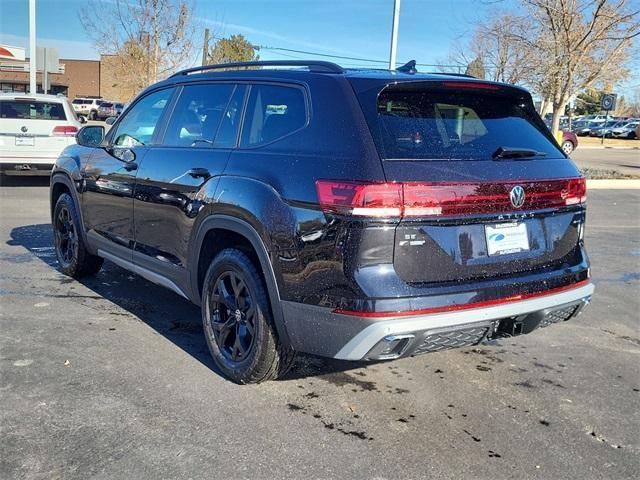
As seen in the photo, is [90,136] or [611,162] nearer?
[90,136]

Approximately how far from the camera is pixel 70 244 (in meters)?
6.09

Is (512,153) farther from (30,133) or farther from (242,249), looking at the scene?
(30,133)

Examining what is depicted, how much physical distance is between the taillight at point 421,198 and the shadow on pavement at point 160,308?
1.46m

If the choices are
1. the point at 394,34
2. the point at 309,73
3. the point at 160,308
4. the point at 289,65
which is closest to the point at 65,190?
the point at 160,308

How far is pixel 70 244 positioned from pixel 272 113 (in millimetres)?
3280

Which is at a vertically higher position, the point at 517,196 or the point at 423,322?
the point at 517,196

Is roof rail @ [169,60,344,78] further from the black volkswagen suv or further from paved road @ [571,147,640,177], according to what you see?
paved road @ [571,147,640,177]

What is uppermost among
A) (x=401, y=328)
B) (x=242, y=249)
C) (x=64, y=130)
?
(x=64, y=130)

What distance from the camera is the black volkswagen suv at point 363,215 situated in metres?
3.03

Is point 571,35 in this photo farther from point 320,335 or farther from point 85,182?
point 320,335

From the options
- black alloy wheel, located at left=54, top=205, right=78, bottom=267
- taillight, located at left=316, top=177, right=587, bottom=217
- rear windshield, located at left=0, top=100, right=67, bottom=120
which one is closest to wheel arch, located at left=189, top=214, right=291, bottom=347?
taillight, located at left=316, top=177, right=587, bottom=217

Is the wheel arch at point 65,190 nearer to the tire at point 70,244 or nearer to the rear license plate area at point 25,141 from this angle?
the tire at point 70,244

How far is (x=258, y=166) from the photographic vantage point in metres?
3.53

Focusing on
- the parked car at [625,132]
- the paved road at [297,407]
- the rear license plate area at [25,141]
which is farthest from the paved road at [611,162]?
the parked car at [625,132]
